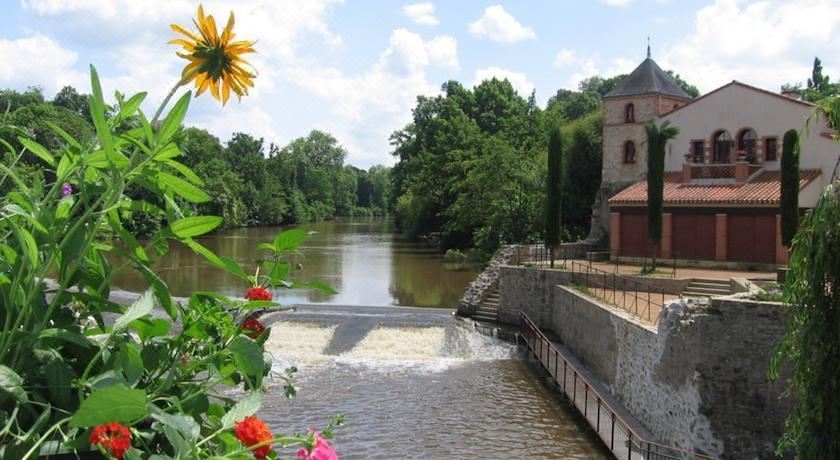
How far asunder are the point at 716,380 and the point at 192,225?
12048 millimetres

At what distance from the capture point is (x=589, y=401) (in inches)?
630

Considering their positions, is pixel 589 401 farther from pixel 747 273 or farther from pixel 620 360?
pixel 747 273

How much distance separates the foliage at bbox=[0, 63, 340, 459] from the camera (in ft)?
6.45

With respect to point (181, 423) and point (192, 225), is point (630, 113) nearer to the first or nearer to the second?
point (192, 225)

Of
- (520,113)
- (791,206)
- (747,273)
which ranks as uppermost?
(520,113)

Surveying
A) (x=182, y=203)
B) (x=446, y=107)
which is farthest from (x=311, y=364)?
(x=446, y=107)

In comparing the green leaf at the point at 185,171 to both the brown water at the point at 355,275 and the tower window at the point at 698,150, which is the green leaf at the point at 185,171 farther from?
the tower window at the point at 698,150

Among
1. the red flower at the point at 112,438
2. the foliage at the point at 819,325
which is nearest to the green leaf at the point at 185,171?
the red flower at the point at 112,438

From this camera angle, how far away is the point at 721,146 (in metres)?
28.8

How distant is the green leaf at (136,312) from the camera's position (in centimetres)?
214

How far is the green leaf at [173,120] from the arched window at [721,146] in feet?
94.4

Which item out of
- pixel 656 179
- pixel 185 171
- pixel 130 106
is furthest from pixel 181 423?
pixel 656 179

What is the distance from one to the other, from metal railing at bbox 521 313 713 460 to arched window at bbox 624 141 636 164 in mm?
12884

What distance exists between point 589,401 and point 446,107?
156 ft
